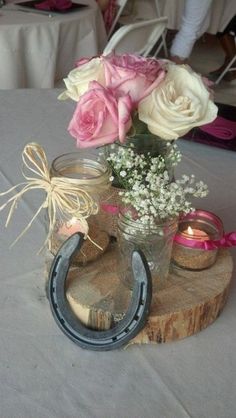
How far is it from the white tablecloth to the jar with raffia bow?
322cm

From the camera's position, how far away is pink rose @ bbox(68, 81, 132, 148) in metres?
0.53

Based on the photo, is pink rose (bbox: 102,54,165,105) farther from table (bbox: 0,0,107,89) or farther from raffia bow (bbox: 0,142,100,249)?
table (bbox: 0,0,107,89)

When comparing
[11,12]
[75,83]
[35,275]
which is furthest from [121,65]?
[11,12]

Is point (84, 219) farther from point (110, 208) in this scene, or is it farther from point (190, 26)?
point (190, 26)

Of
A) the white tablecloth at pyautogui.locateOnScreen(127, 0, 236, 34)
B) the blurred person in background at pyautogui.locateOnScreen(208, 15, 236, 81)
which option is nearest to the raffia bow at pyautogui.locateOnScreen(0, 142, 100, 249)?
the white tablecloth at pyautogui.locateOnScreen(127, 0, 236, 34)

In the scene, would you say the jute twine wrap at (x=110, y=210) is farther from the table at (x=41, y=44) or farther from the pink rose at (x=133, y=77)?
the table at (x=41, y=44)

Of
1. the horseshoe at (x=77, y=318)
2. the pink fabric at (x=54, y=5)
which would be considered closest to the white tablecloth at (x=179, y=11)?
the pink fabric at (x=54, y=5)

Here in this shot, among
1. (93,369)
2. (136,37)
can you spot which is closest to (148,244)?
(93,369)

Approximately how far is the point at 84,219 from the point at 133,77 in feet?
0.60

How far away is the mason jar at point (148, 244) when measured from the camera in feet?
1.97

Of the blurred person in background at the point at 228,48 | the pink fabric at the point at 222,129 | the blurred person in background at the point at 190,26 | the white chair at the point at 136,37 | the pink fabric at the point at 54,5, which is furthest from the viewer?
the blurred person in background at the point at 228,48

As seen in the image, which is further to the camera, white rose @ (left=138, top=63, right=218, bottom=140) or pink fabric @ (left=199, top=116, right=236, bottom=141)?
pink fabric @ (left=199, top=116, right=236, bottom=141)

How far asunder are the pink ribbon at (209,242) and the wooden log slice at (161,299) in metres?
0.03

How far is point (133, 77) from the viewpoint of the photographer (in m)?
0.55
